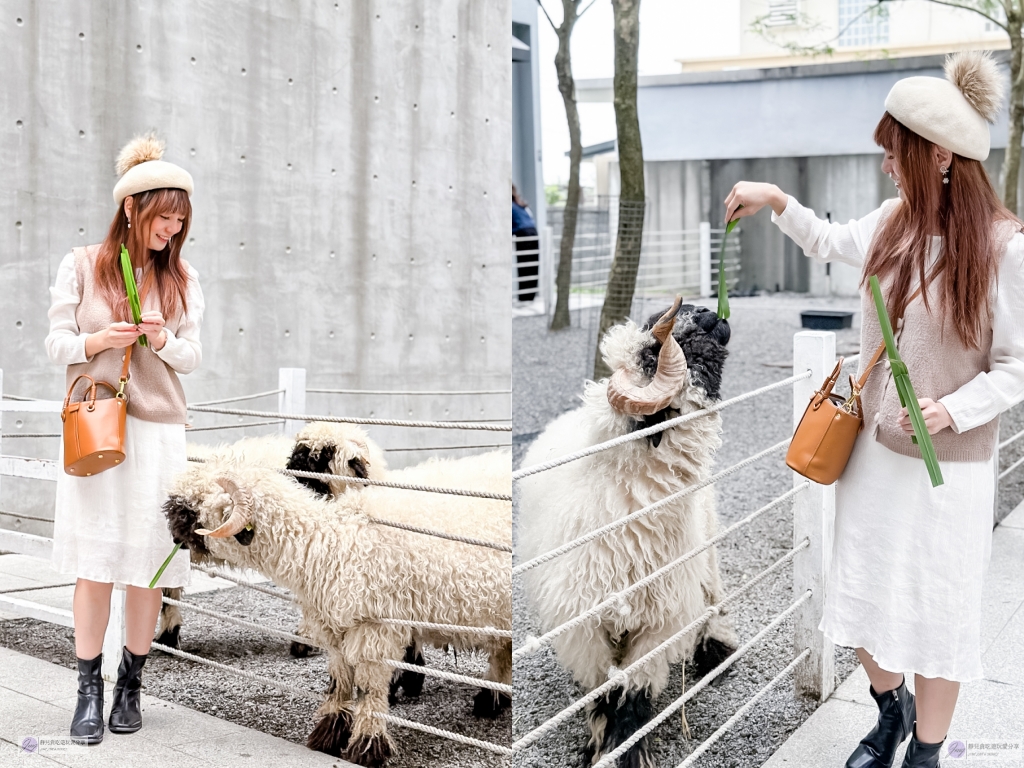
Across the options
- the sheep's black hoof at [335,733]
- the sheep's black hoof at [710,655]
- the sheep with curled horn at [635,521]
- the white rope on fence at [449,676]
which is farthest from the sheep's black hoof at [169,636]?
the sheep's black hoof at [710,655]

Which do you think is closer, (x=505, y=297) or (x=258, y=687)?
(x=258, y=687)

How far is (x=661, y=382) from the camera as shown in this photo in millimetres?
2312

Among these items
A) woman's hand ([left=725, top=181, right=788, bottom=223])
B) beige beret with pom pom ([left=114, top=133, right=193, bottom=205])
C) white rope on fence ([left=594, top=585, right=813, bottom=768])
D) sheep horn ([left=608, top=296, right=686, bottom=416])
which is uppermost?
beige beret with pom pom ([left=114, top=133, right=193, bottom=205])

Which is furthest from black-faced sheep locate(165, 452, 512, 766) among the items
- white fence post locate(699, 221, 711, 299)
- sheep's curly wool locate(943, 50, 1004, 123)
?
white fence post locate(699, 221, 711, 299)

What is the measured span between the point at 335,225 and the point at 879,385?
514cm

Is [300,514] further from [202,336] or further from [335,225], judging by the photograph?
[335,225]

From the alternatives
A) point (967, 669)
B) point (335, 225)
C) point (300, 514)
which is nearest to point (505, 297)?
point (335, 225)

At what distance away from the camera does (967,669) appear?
2.03 meters

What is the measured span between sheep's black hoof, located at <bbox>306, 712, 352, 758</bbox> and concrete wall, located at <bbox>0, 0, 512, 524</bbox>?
341cm

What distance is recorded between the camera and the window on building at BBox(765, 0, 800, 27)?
12.3 meters

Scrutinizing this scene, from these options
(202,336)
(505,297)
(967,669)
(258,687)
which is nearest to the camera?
(967,669)

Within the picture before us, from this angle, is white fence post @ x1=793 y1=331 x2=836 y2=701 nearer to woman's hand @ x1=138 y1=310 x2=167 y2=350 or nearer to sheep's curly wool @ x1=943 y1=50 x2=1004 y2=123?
sheep's curly wool @ x1=943 y1=50 x2=1004 y2=123

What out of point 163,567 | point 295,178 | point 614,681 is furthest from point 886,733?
point 295,178

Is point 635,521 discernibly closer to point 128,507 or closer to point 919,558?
point 919,558
